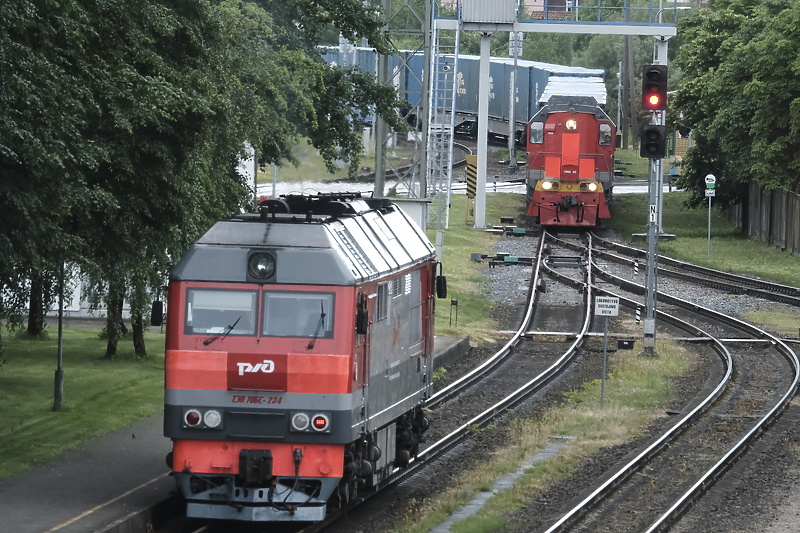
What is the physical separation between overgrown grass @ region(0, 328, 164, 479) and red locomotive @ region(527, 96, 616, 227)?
22117mm

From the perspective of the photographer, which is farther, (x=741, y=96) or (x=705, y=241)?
(x=705, y=241)

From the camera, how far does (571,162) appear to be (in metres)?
44.7

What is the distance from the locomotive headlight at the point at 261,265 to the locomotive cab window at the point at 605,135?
3368 cm

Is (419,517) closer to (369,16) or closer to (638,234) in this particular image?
(369,16)

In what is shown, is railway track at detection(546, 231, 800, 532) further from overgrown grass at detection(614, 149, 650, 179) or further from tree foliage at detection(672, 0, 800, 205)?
overgrown grass at detection(614, 149, 650, 179)

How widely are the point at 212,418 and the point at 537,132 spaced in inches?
1345

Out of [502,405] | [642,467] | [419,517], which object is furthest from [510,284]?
[419,517]

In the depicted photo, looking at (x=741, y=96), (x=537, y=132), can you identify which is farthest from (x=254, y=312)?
(x=741, y=96)

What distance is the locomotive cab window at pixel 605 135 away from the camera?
45.0 metres

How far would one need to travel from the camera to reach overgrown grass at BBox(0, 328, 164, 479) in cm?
1619

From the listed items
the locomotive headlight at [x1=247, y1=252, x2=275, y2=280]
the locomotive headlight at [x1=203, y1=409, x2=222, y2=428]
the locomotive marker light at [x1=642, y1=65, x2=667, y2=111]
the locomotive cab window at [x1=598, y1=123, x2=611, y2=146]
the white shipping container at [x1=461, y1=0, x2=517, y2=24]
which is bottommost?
the locomotive headlight at [x1=203, y1=409, x2=222, y2=428]

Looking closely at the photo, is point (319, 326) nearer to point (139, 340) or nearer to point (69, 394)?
point (69, 394)

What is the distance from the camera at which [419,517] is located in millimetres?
13781

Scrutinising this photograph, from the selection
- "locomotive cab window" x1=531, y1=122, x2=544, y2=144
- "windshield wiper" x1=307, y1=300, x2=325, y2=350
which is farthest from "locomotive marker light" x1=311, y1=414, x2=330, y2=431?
"locomotive cab window" x1=531, y1=122, x2=544, y2=144
